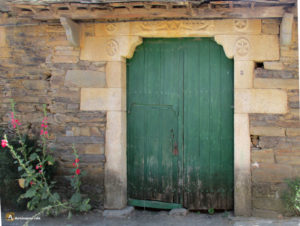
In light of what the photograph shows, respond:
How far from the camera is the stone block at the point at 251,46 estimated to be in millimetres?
4469

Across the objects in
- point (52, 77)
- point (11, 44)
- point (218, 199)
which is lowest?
point (218, 199)

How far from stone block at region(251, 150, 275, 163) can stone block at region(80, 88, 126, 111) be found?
1.78 metres

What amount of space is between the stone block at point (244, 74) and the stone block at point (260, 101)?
0.06 m

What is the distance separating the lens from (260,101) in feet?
14.8

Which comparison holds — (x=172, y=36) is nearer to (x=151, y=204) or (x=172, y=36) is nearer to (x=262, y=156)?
(x=262, y=156)

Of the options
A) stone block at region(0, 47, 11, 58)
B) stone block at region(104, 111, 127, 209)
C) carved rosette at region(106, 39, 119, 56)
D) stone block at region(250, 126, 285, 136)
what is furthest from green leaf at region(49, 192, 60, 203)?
stone block at region(250, 126, 285, 136)

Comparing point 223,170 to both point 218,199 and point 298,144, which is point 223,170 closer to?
point 218,199

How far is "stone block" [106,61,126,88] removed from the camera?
476cm

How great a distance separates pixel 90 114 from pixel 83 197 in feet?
3.64

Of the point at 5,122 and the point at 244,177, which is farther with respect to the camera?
the point at 5,122

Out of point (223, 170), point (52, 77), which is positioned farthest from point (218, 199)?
point (52, 77)

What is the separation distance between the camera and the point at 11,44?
502cm

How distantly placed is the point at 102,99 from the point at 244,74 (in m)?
1.84

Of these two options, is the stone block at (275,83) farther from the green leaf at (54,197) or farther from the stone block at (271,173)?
the green leaf at (54,197)
